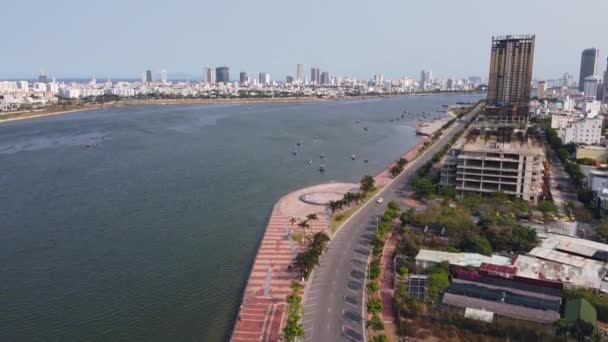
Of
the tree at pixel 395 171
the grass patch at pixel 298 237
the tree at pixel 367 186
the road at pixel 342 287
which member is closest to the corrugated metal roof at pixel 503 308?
the road at pixel 342 287

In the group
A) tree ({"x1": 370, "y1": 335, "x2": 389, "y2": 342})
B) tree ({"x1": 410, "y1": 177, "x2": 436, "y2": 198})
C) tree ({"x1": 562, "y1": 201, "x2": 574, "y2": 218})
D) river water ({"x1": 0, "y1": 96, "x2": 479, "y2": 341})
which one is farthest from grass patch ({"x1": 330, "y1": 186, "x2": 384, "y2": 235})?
tree ({"x1": 562, "y1": 201, "x2": 574, "y2": 218})

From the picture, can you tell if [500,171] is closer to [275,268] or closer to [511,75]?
[275,268]

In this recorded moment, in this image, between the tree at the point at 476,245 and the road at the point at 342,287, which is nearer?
the road at the point at 342,287

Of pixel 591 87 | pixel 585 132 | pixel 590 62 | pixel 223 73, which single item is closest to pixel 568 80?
pixel 590 62

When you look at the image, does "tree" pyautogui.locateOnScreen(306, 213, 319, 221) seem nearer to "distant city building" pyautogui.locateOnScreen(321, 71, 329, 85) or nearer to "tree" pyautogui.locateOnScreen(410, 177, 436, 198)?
"tree" pyautogui.locateOnScreen(410, 177, 436, 198)

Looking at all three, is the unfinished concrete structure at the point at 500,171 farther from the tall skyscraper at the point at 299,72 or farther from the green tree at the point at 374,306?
the tall skyscraper at the point at 299,72

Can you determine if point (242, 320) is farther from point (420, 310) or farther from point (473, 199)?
point (473, 199)
